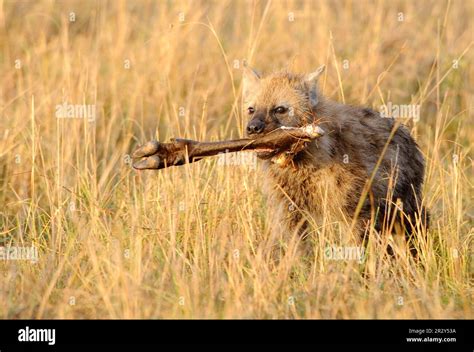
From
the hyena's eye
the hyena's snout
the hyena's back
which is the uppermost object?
the hyena's eye

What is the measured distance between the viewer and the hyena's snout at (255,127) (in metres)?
6.96

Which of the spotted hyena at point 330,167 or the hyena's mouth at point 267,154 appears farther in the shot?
the spotted hyena at point 330,167

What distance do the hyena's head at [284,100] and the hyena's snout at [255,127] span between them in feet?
0.16

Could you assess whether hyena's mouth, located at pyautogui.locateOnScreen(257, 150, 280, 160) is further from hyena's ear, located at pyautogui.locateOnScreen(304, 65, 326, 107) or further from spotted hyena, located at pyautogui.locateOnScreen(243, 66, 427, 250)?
hyena's ear, located at pyautogui.locateOnScreen(304, 65, 326, 107)

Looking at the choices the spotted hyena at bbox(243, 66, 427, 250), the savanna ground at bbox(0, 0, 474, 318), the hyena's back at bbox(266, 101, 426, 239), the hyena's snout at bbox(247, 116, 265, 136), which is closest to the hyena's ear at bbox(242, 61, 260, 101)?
the spotted hyena at bbox(243, 66, 427, 250)

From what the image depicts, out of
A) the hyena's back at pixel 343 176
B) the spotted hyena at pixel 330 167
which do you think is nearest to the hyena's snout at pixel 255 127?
the spotted hyena at pixel 330 167

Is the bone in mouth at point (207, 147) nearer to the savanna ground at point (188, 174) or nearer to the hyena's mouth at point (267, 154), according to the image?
the hyena's mouth at point (267, 154)

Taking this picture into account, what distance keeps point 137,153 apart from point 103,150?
3.25 m

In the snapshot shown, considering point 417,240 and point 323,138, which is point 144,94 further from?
point 417,240

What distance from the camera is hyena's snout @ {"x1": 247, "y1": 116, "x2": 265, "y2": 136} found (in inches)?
274

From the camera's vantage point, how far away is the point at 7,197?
857cm

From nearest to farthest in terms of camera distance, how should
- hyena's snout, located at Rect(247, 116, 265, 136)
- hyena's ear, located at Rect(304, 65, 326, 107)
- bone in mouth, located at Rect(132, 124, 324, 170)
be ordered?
bone in mouth, located at Rect(132, 124, 324, 170) → hyena's snout, located at Rect(247, 116, 265, 136) → hyena's ear, located at Rect(304, 65, 326, 107)

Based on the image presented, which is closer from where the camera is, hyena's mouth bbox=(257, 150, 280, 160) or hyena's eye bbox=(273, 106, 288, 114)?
hyena's mouth bbox=(257, 150, 280, 160)

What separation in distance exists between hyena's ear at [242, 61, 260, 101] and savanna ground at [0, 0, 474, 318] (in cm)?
44
